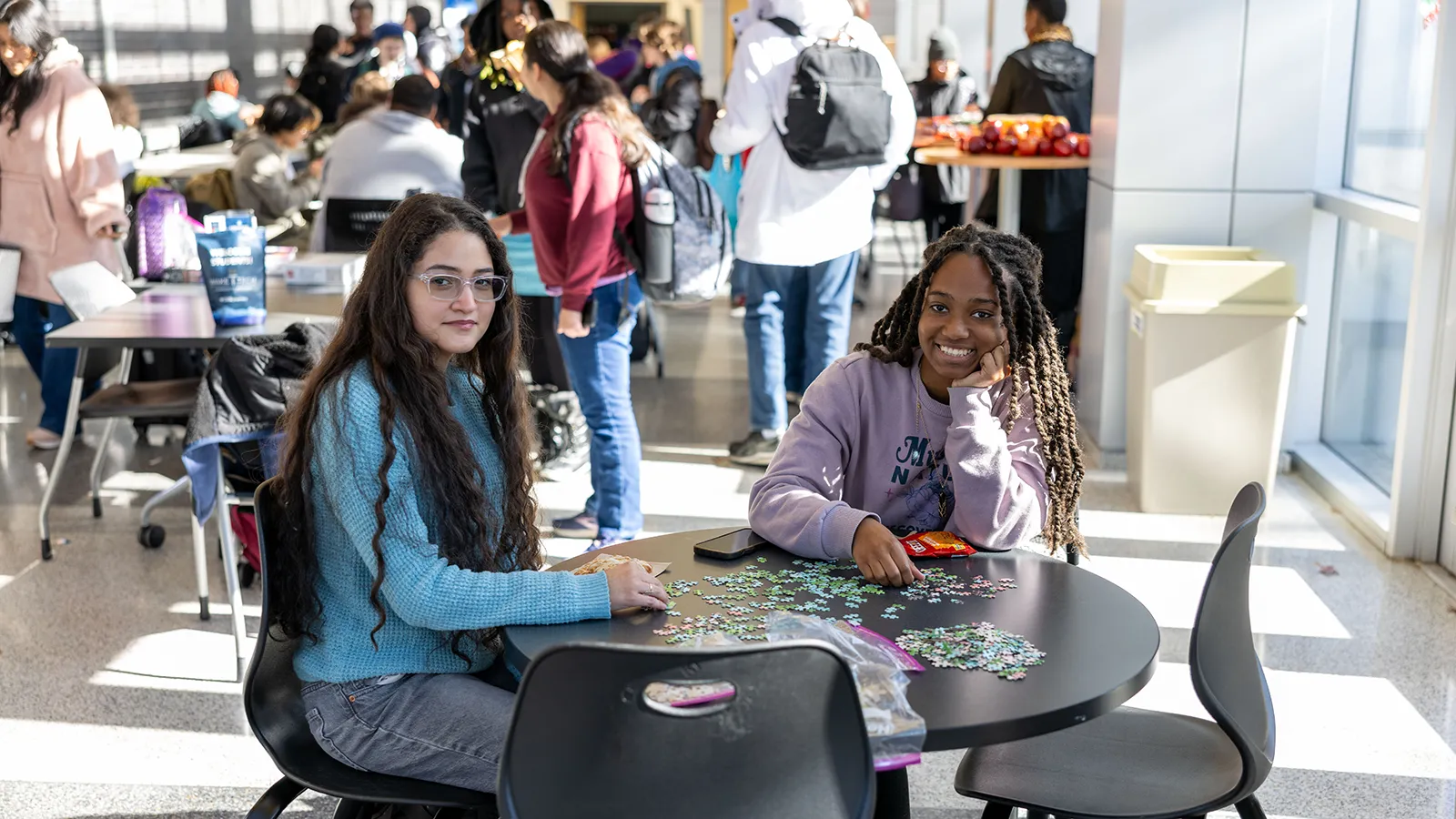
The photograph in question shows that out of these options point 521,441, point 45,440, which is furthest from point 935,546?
point 45,440

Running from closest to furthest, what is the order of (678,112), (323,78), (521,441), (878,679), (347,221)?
(878,679) < (521,441) < (347,221) < (678,112) < (323,78)

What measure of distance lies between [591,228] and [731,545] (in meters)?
1.92

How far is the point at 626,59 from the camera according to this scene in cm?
1025

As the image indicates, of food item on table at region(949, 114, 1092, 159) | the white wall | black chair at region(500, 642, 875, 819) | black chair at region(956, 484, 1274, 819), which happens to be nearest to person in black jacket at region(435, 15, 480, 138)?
food item on table at region(949, 114, 1092, 159)

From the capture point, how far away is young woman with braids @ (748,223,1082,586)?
91.4 inches

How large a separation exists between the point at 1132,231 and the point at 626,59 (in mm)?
5789

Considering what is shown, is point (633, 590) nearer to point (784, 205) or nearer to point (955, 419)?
point (955, 419)

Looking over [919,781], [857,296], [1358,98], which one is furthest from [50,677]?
[857,296]

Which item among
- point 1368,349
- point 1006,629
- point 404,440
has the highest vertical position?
point 404,440

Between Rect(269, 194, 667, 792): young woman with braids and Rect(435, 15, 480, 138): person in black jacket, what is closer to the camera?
Rect(269, 194, 667, 792): young woman with braids

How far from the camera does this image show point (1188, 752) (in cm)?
211

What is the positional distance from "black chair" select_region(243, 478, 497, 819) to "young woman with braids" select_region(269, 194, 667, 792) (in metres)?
0.02

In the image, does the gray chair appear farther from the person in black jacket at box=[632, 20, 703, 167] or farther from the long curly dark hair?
the person in black jacket at box=[632, 20, 703, 167]

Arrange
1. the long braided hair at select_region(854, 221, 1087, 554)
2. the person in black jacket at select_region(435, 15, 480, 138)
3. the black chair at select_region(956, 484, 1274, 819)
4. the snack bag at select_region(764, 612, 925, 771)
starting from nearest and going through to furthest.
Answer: the snack bag at select_region(764, 612, 925, 771) < the black chair at select_region(956, 484, 1274, 819) < the long braided hair at select_region(854, 221, 1087, 554) < the person in black jacket at select_region(435, 15, 480, 138)
